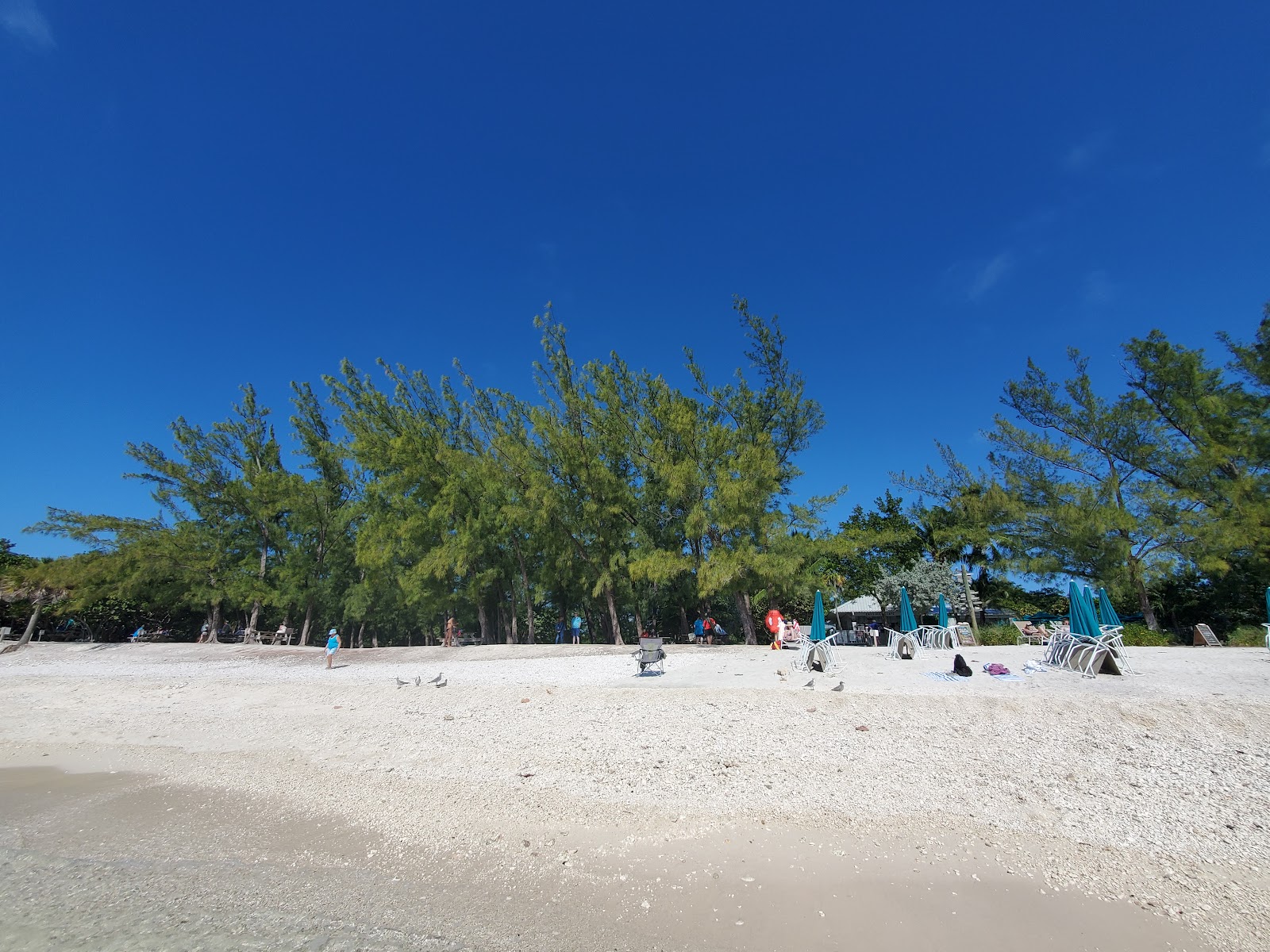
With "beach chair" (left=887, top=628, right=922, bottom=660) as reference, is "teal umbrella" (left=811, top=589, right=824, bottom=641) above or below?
above

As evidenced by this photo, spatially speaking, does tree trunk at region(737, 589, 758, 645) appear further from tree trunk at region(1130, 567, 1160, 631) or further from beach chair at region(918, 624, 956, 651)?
tree trunk at region(1130, 567, 1160, 631)

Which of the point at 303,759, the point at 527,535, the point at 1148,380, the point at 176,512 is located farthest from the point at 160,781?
the point at 1148,380

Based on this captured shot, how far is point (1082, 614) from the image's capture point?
11.7 meters

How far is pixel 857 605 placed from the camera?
1211 inches

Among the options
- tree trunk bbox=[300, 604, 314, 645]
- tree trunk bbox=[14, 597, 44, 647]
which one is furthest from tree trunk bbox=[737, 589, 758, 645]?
tree trunk bbox=[14, 597, 44, 647]

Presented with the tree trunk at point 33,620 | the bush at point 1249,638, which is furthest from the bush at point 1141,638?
the tree trunk at point 33,620

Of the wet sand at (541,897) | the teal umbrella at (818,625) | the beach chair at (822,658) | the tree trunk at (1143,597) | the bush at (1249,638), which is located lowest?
the wet sand at (541,897)

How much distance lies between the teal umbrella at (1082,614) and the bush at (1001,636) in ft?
28.7

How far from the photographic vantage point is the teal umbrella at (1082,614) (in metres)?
11.5

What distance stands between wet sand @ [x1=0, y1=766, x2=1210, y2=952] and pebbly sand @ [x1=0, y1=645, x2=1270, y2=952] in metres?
0.03

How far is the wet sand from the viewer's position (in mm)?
4457

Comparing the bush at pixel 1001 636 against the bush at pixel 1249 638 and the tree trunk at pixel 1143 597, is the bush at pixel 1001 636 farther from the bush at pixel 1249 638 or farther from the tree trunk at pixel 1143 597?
the bush at pixel 1249 638

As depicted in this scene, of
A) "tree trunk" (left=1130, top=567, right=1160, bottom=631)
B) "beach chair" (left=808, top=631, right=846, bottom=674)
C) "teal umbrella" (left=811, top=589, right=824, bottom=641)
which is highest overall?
→ "tree trunk" (left=1130, top=567, right=1160, bottom=631)

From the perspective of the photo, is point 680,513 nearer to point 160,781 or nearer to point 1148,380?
point 160,781
